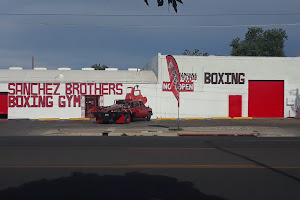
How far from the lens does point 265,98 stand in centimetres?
3484

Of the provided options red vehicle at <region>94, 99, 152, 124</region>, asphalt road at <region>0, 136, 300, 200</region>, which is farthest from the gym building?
asphalt road at <region>0, 136, 300, 200</region>

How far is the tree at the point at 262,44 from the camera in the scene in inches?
2879

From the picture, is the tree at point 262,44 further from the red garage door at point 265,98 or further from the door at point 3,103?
the door at point 3,103

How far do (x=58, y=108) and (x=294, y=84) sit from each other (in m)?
22.5

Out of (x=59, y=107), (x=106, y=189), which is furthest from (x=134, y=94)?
(x=106, y=189)

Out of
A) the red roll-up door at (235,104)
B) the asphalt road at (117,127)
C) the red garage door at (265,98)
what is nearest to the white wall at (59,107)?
the asphalt road at (117,127)

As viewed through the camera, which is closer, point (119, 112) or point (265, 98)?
point (119, 112)

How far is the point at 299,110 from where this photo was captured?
3469 cm

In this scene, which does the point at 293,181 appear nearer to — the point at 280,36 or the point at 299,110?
the point at 299,110

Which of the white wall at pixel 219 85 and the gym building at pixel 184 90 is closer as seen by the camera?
the gym building at pixel 184 90

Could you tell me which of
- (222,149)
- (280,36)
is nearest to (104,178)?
(222,149)

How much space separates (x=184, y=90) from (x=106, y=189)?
88.2ft

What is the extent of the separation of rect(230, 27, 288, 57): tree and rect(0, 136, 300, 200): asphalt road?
207ft

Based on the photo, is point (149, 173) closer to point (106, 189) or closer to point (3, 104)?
point (106, 189)
